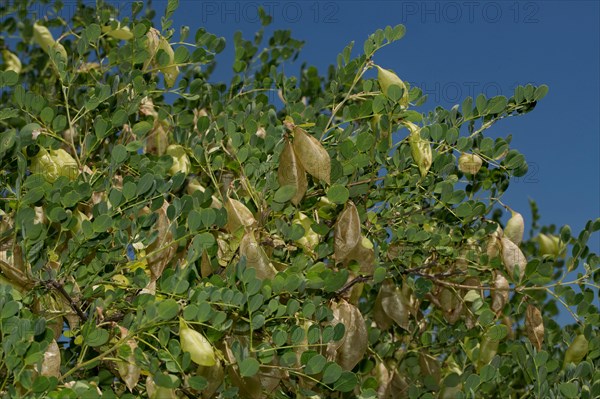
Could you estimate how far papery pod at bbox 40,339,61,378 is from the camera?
1.34 meters

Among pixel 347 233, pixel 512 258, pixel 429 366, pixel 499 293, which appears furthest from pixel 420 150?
pixel 429 366

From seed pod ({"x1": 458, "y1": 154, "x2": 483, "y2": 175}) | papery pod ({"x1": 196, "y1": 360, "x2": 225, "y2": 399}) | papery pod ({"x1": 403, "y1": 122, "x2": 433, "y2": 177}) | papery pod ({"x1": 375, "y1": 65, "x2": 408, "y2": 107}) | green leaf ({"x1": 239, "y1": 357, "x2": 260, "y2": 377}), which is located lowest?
papery pod ({"x1": 196, "y1": 360, "x2": 225, "y2": 399})

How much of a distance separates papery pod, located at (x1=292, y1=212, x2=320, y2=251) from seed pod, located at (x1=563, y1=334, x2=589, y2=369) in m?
0.70

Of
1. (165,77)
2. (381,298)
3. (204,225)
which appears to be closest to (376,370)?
(381,298)

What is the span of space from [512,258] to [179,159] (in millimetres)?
799

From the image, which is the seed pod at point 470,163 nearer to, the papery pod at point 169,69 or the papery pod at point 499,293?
the papery pod at point 499,293

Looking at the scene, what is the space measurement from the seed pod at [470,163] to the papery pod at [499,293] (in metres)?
0.25

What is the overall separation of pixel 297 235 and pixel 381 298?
402 millimetres

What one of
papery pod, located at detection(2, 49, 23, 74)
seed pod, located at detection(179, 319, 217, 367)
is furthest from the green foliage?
papery pod, located at detection(2, 49, 23, 74)

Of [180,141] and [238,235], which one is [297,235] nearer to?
[238,235]

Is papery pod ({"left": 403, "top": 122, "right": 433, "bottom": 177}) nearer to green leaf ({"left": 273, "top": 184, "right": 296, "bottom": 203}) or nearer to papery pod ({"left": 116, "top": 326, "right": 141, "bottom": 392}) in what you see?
green leaf ({"left": 273, "top": 184, "right": 296, "bottom": 203})

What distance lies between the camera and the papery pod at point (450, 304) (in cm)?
200

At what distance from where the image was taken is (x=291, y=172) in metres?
1.55

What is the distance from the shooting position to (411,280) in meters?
1.84
